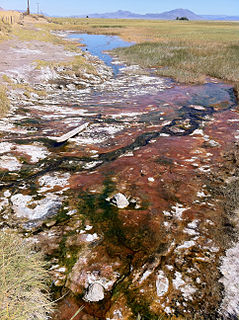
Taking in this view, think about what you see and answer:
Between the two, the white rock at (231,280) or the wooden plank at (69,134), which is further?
the wooden plank at (69,134)

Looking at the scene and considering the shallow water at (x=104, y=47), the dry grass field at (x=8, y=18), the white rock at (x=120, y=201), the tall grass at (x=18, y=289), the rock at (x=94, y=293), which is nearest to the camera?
the tall grass at (x=18, y=289)

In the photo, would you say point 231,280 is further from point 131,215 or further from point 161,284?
point 131,215

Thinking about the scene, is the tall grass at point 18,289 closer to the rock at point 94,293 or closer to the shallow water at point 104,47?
the rock at point 94,293

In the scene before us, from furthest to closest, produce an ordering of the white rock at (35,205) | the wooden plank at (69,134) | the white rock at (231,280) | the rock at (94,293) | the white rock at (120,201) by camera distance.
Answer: the wooden plank at (69,134), the white rock at (120,201), the white rock at (35,205), the rock at (94,293), the white rock at (231,280)

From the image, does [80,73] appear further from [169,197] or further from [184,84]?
[169,197]

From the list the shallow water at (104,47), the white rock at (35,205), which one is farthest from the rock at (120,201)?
the shallow water at (104,47)

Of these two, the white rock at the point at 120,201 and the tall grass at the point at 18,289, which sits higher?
the tall grass at the point at 18,289

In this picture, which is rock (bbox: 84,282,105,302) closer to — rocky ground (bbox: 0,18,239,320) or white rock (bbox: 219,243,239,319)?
rocky ground (bbox: 0,18,239,320)

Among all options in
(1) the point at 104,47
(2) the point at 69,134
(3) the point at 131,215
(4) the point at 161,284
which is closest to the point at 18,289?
(4) the point at 161,284

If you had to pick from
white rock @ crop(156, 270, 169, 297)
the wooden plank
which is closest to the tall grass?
white rock @ crop(156, 270, 169, 297)
